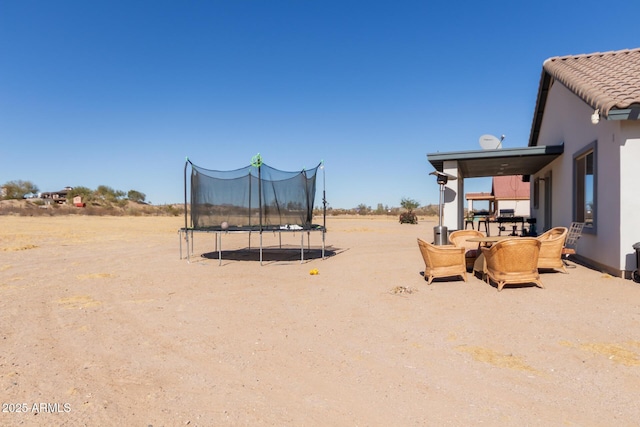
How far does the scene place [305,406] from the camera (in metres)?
2.84

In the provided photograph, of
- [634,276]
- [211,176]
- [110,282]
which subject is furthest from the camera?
[211,176]

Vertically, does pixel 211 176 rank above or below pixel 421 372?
above

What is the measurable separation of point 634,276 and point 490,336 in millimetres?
3972

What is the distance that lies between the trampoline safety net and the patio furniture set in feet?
14.4

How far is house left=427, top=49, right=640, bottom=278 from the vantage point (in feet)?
21.8

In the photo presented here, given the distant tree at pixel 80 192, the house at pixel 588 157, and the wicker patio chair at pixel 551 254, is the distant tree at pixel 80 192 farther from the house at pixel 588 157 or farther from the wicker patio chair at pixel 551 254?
the wicker patio chair at pixel 551 254

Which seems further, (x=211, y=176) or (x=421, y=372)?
(x=211, y=176)

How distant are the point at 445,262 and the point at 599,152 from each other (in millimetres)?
3649

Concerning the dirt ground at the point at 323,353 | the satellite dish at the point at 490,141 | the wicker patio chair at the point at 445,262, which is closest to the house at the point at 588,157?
the satellite dish at the point at 490,141

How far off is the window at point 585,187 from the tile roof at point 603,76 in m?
1.12

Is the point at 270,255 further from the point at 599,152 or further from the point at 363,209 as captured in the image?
the point at 363,209

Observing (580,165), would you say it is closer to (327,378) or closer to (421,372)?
(421,372)

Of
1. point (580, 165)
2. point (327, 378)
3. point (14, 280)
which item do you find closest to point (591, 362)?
point (327, 378)

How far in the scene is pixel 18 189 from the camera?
70.1 meters
